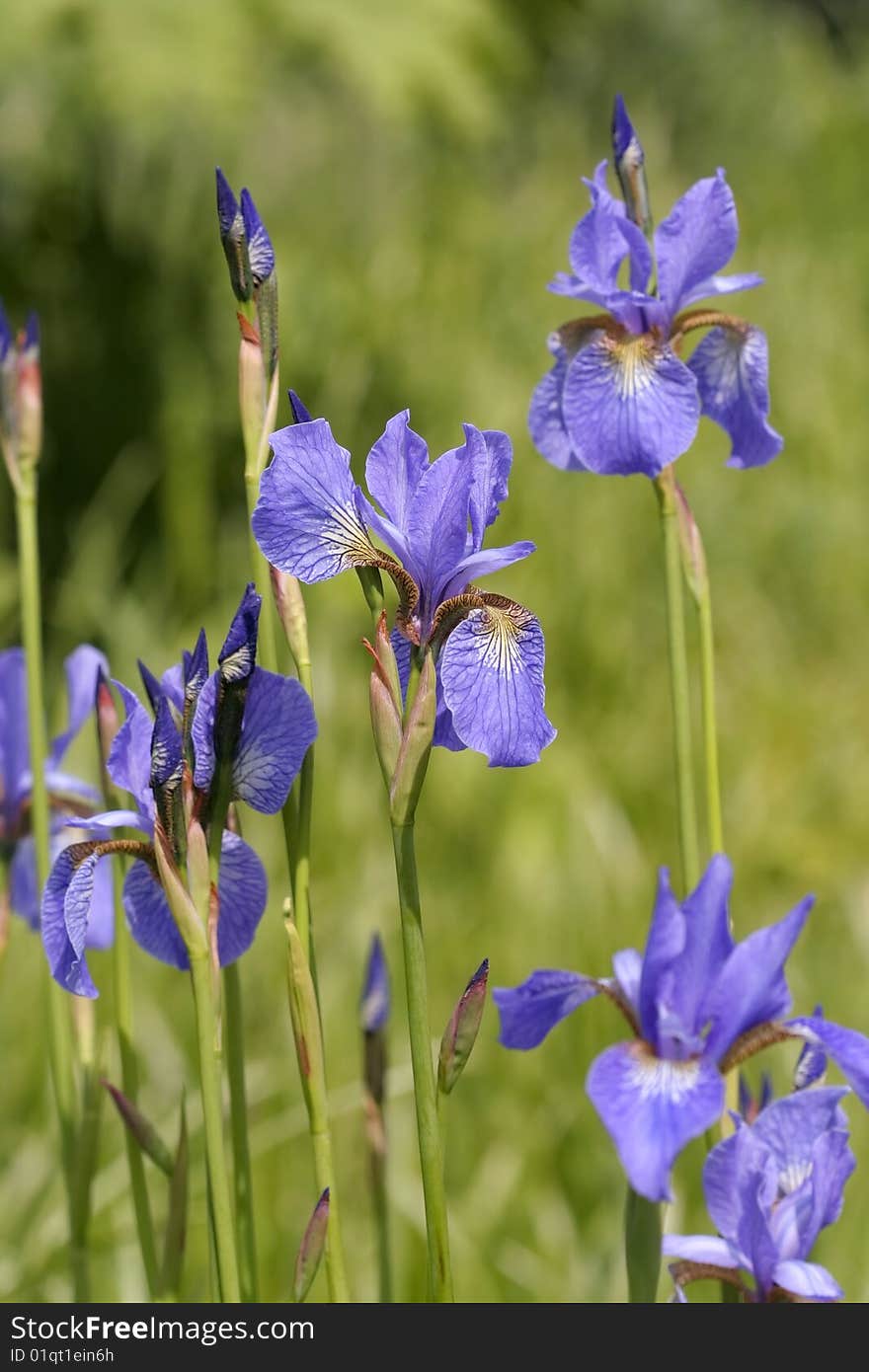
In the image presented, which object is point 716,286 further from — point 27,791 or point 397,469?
point 27,791

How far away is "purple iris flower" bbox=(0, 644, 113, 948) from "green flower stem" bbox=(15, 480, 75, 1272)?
7 cm

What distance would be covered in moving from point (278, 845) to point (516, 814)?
29 cm

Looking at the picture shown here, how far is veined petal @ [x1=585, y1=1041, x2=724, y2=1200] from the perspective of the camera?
447 mm

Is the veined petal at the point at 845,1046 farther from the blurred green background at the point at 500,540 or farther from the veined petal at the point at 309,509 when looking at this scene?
the blurred green background at the point at 500,540

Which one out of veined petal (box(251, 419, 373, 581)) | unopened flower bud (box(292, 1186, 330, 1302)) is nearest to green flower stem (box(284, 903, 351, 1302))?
unopened flower bud (box(292, 1186, 330, 1302))

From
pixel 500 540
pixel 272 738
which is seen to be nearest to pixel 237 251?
pixel 272 738

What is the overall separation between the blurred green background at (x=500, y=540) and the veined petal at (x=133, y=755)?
1.65 feet

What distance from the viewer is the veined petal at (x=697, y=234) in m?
0.64

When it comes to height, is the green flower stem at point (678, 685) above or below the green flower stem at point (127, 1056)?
above

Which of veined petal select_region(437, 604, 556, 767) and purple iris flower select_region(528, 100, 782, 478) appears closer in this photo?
veined petal select_region(437, 604, 556, 767)

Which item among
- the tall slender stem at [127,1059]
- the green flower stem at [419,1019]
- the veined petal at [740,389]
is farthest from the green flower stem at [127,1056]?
the veined petal at [740,389]

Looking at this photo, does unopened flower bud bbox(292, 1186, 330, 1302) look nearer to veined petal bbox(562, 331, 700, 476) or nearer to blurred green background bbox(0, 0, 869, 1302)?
veined petal bbox(562, 331, 700, 476)

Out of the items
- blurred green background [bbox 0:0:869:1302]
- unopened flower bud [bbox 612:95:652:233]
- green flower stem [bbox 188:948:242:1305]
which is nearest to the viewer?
green flower stem [bbox 188:948:242:1305]
